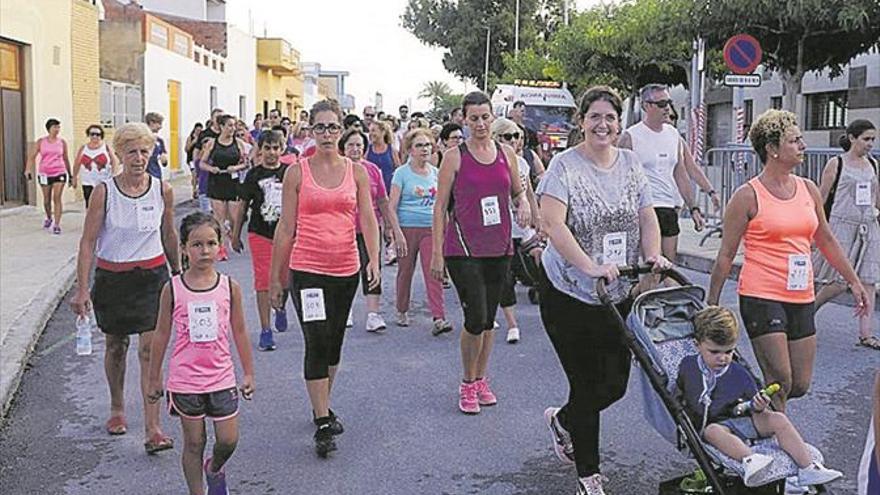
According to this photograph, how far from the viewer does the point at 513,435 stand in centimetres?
584

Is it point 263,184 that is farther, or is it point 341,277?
point 263,184

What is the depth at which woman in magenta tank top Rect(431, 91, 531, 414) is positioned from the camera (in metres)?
6.19

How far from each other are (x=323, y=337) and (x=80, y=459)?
1.42 m

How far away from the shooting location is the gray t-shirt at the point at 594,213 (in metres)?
4.63

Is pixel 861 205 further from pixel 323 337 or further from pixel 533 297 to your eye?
pixel 323 337

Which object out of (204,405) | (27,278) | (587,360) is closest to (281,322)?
(27,278)

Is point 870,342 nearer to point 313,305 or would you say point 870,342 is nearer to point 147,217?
point 313,305

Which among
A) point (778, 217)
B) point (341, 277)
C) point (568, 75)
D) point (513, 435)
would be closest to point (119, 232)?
point (341, 277)

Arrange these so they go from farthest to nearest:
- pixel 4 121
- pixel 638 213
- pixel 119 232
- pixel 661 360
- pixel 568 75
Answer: pixel 568 75, pixel 4 121, pixel 119 232, pixel 638 213, pixel 661 360

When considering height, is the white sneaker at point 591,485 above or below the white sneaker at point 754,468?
below

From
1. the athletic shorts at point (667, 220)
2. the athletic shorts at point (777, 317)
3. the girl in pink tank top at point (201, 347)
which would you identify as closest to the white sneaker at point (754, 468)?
the athletic shorts at point (777, 317)

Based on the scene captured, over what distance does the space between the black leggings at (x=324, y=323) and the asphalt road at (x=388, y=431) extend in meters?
0.48

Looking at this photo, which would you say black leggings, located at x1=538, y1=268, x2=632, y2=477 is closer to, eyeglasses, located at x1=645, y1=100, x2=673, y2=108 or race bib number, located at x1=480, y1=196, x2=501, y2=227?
race bib number, located at x1=480, y1=196, x2=501, y2=227

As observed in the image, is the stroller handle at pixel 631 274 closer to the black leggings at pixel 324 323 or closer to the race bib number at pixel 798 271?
the race bib number at pixel 798 271
